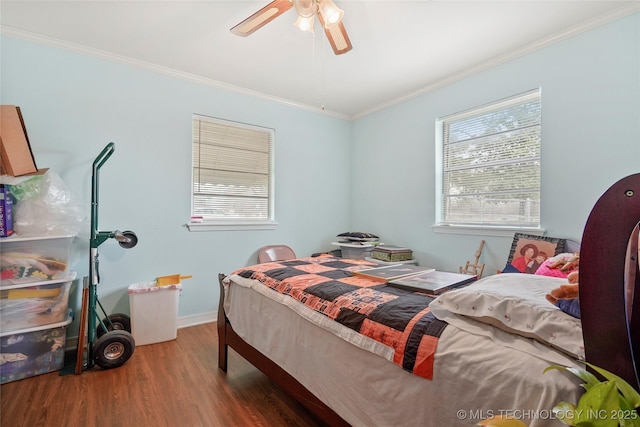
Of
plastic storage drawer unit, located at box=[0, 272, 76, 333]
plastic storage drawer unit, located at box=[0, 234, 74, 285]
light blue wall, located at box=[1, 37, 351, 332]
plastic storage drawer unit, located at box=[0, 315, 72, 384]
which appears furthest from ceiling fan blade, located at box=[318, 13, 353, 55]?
plastic storage drawer unit, located at box=[0, 315, 72, 384]

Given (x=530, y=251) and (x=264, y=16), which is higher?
(x=264, y=16)

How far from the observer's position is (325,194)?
13.2ft

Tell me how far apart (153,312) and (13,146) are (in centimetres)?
155

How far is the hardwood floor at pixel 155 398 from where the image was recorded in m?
1.62

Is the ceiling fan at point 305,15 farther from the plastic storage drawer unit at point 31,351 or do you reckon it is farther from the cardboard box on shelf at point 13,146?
the plastic storage drawer unit at point 31,351

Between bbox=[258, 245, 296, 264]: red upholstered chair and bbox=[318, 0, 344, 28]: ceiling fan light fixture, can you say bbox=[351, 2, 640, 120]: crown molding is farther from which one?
bbox=[258, 245, 296, 264]: red upholstered chair


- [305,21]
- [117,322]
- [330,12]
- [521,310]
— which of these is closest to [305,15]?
[305,21]

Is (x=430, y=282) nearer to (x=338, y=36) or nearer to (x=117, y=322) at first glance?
(x=338, y=36)

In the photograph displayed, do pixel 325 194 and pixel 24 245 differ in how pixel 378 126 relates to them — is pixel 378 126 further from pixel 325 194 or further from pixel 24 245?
pixel 24 245

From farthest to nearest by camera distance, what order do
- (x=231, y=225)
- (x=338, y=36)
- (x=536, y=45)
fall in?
(x=231, y=225) → (x=536, y=45) → (x=338, y=36)

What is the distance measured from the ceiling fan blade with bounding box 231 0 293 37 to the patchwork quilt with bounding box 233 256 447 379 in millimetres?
1540

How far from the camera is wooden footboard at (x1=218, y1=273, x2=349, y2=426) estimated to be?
1327 mm

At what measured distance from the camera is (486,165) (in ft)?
9.35

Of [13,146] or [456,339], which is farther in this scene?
[13,146]
